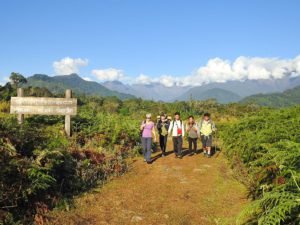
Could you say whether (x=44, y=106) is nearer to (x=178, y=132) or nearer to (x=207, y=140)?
(x=178, y=132)

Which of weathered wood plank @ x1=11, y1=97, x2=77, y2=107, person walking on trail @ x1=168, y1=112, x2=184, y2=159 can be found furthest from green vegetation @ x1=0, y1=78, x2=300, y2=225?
person walking on trail @ x1=168, y1=112, x2=184, y2=159

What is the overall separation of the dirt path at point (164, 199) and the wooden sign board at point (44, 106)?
385 cm

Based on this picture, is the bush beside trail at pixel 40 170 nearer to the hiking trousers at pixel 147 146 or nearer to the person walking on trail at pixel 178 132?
the hiking trousers at pixel 147 146

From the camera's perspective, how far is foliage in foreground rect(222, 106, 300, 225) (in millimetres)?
4582

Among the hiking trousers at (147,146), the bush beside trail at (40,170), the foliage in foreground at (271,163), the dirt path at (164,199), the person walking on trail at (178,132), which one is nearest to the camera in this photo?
the foliage in foreground at (271,163)

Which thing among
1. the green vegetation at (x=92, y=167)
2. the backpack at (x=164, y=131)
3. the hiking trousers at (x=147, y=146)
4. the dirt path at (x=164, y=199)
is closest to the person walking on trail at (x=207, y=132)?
the green vegetation at (x=92, y=167)

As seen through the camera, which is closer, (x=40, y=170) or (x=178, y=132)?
(x=40, y=170)

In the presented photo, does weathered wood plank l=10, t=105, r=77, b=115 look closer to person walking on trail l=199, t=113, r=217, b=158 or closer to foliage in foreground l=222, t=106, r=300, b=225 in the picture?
person walking on trail l=199, t=113, r=217, b=158

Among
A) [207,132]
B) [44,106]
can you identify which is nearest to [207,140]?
[207,132]

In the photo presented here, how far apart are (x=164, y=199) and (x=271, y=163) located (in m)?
2.76

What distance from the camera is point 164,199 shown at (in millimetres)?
8289

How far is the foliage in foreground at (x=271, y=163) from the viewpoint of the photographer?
458cm

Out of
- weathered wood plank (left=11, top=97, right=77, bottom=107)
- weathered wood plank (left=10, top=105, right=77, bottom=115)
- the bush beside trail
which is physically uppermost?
weathered wood plank (left=11, top=97, right=77, bottom=107)

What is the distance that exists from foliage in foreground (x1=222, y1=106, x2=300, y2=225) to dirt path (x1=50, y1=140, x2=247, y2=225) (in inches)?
26.8
